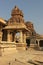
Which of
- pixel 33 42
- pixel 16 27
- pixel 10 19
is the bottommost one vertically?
pixel 33 42

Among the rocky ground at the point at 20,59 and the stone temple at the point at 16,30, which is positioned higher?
the stone temple at the point at 16,30

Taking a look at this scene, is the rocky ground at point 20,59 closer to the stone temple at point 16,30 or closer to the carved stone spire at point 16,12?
the stone temple at point 16,30

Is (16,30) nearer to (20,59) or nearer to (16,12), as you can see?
(16,12)

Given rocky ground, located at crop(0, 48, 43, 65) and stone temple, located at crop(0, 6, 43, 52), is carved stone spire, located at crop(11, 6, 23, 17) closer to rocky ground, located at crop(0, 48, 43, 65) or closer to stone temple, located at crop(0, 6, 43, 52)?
stone temple, located at crop(0, 6, 43, 52)

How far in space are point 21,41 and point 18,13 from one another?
6.24 metres

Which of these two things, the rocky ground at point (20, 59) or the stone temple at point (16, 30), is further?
the stone temple at point (16, 30)

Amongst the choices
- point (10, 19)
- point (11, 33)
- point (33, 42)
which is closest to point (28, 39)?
point (33, 42)

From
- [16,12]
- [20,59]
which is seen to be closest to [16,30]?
[16,12]

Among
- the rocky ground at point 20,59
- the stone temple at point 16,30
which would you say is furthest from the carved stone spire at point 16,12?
the rocky ground at point 20,59

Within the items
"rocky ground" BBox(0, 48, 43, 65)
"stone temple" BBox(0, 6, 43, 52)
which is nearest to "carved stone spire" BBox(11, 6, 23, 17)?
"stone temple" BBox(0, 6, 43, 52)

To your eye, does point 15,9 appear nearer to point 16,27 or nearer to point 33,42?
point 16,27

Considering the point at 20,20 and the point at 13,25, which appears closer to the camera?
the point at 13,25

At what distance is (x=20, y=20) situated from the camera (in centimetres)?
2708

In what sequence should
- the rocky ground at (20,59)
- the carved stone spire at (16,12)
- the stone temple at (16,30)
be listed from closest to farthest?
1. the rocky ground at (20,59)
2. the stone temple at (16,30)
3. the carved stone spire at (16,12)
